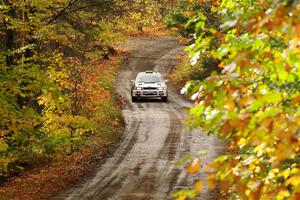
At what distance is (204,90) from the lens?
14.6 feet

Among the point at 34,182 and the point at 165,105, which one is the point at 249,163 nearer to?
the point at 34,182

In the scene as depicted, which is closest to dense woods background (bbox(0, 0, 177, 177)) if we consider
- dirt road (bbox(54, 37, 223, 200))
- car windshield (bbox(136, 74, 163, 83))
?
dirt road (bbox(54, 37, 223, 200))

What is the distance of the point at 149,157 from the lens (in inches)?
702

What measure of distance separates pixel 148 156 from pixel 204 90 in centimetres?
1374

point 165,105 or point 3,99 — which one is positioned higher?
point 3,99

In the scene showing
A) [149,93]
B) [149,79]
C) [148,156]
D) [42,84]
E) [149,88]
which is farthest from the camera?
[149,79]

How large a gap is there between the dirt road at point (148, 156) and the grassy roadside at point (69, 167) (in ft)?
1.51

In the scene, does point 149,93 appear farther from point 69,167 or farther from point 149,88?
point 69,167

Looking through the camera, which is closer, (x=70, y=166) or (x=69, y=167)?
(x=69, y=167)

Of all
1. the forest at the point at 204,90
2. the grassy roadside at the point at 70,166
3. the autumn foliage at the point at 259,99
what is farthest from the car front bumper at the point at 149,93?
the autumn foliage at the point at 259,99

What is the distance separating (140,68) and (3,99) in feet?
106

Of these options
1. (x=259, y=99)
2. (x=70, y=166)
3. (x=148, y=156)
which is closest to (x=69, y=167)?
(x=70, y=166)

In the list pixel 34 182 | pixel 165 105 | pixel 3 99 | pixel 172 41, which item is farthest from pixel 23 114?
pixel 172 41

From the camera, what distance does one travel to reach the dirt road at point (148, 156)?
44.7 feet
